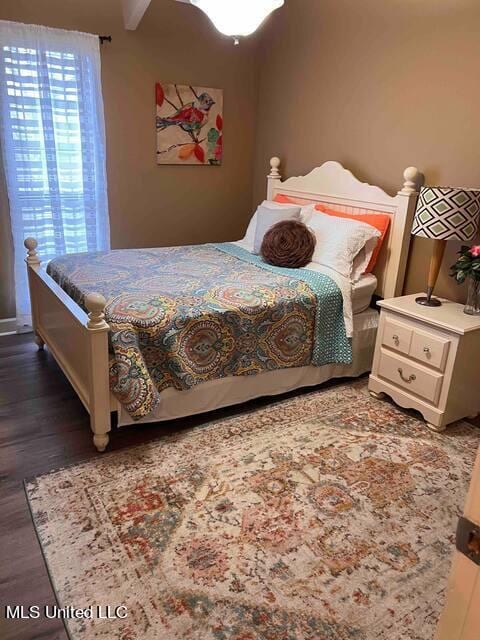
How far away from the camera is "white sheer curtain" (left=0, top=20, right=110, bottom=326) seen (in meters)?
3.34

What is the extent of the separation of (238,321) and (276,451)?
690 millimetres

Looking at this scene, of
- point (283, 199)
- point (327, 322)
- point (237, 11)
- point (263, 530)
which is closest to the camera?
point (263, 530)

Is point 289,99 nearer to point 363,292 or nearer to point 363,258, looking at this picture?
point 363,258

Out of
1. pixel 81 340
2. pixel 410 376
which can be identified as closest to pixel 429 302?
pixel 410 376

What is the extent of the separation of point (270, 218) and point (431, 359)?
1.53 m

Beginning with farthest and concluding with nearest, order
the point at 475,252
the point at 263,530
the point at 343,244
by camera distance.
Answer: the point at 343,244
the point at 475,252
the point at 263,530

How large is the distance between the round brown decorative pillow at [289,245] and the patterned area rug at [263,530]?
106cm

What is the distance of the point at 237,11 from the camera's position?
2271 mm

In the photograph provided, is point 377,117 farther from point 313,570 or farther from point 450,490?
point 313,570

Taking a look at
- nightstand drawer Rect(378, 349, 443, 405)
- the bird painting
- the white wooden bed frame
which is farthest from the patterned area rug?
the bird painting

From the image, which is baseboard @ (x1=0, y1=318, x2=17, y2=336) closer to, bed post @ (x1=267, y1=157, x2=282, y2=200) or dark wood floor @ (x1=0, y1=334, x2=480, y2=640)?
dark wood floor @ (x1=0, y1=334, x2=480, y2=640)

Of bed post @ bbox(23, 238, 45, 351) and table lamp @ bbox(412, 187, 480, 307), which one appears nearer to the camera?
table lamp @ bbox(412, 187, 480, 307)

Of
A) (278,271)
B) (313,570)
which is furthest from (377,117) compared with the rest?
(313,570)

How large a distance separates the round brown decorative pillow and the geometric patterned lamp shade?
0.77m
